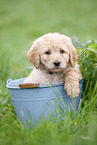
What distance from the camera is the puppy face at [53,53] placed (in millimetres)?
2705

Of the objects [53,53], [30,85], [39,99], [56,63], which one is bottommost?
[39,99]

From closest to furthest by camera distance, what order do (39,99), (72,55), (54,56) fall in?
(39,99) → (54,56) → (72,55)

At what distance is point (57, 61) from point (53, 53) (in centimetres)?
17

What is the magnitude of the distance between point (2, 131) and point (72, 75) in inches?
46.1

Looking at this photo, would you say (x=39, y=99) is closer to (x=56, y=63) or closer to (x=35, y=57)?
(x=56, y=63)

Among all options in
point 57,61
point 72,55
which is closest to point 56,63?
point 57,61

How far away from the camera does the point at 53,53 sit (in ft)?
9.10

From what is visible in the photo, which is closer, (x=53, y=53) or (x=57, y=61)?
(x=57, y=61)

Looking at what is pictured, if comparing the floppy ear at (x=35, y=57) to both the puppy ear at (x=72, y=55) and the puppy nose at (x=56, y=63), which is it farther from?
the puppy ear at (x=72, y=55)

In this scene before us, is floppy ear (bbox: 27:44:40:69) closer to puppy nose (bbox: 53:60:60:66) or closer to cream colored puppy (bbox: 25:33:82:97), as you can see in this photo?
cream colored puppy (bbox: 25:33:82:97)

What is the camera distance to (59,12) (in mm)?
18688

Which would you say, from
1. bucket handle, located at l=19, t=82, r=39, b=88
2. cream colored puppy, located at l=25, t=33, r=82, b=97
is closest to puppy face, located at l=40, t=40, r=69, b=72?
cream colored puppy, located at l=25, t=33, r=82, b=97

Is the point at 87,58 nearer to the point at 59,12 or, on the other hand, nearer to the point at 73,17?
the point at 73,17

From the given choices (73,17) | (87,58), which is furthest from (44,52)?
(73,17)
